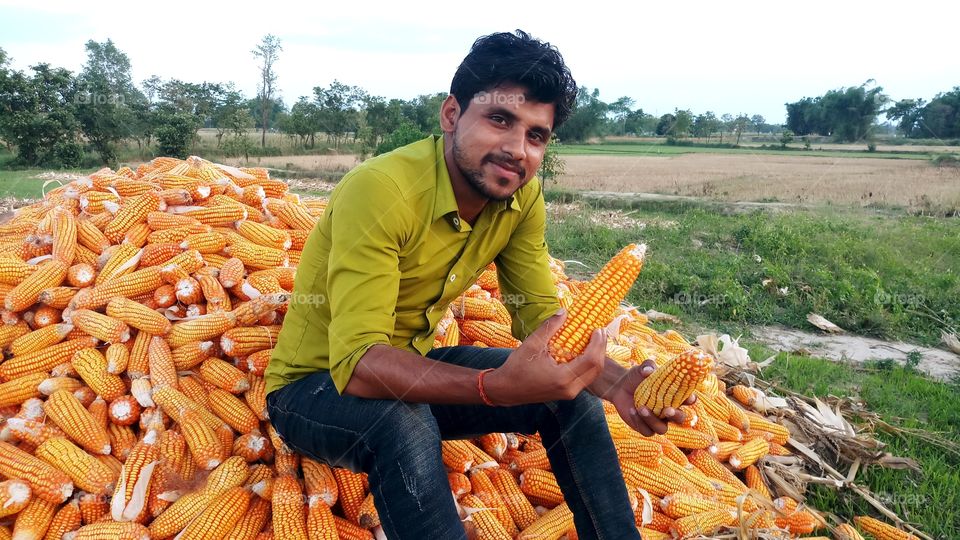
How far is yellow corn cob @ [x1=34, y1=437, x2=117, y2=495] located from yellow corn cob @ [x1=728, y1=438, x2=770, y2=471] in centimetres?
329

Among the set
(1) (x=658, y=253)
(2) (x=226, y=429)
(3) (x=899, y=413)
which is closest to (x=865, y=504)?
(3) (x=899, y=413)

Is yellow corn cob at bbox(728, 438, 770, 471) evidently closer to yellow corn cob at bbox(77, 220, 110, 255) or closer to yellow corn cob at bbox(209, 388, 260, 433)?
yellow corn cob at bbox(209, 388, 260, 433)

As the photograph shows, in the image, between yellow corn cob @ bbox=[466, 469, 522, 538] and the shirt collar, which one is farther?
yellow corn cob @ bbox=[466, 469, 522, 538]

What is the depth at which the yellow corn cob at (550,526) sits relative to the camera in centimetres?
254

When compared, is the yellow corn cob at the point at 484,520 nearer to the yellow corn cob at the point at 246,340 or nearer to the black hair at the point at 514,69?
the yellow corn cob at the point at 246,340

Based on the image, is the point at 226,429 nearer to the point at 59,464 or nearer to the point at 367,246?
the point at 59,464

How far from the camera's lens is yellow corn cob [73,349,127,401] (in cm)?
278

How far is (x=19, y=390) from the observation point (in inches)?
109

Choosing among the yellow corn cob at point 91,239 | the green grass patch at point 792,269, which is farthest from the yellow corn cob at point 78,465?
the green grass patch at point 792,269

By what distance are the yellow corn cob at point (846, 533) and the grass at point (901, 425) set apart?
329mm

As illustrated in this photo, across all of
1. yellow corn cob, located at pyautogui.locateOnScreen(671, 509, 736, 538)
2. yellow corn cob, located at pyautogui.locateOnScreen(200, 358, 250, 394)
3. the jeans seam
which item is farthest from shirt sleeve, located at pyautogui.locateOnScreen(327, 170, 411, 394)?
yellow corn cob, located at pyautogui.locateOnScreen(671, 509, 736, 538)

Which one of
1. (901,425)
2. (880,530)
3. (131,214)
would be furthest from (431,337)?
(901,425)

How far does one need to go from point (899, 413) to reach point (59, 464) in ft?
18.5

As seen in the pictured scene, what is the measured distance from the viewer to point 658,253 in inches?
389
